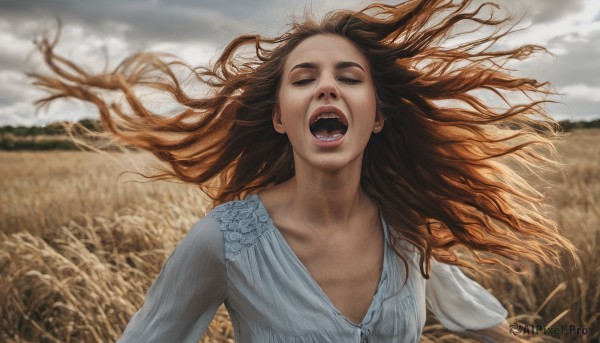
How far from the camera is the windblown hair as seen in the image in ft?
7.77

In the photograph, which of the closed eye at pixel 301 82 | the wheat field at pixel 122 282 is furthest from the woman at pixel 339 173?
the wheat field at pixel 122 282

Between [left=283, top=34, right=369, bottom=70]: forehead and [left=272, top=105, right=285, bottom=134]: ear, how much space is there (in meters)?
0.18

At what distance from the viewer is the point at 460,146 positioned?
8.67 feet

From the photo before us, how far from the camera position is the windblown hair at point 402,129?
7.77 ft

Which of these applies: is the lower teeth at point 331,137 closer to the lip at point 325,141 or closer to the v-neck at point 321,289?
the lip at point 325,141

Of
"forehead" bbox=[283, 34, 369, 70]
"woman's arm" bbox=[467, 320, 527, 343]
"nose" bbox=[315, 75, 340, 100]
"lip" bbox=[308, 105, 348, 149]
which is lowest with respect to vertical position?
"woman's arm" bbox=[467, 320, 527, 343]

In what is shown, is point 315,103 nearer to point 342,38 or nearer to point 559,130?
point 342,38

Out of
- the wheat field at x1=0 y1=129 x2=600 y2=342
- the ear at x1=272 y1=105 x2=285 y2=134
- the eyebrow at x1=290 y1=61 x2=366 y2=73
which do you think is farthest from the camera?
the wheat field at x1=0 y1=129 x2=600 y2=342

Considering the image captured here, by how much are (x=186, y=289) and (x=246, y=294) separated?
0.64 ft

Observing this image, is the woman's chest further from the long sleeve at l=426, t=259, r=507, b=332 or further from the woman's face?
the long sleeve at l=426, t=259, r=507, b=332

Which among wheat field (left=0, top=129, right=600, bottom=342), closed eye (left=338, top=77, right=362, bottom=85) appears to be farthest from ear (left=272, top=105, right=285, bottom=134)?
wheat field (left=0, top=129, right=600, bottom=342)

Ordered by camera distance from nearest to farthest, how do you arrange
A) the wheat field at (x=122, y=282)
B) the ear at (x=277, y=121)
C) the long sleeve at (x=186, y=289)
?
the long sleeve at (x=186, y=289), the ear at (x=277, y=121), the wheat field at (x=122, y=282)

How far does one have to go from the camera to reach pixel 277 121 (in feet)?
7.55

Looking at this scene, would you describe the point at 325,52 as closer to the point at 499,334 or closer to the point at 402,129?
the point at 402,129
